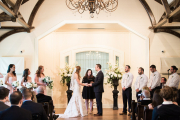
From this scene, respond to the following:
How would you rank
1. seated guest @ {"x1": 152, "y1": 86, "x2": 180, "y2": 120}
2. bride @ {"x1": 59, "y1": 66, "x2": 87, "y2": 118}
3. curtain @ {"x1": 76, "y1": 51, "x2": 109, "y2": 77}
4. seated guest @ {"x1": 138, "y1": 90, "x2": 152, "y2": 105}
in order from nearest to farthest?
seated guest @ {"x1": 152, "y1": 86, "x2": 180, "y2": 120} < seated guest @ {"x1": 138, "y1": 90, "x2": 152, "y2": 105} < bride @ {"x1": 59, "y1": 66, "x2": 87, "y2": 118} < curtain @ {"x1": 76, "y1": 51, "x2": 109, "y2": 77}

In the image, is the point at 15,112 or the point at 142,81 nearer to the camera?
the point at 15,112

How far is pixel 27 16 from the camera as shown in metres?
8.66

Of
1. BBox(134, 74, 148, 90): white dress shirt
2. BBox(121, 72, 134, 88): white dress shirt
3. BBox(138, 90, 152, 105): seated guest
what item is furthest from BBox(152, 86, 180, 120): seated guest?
BBox(134, 74, 148, 90): white dress shirt

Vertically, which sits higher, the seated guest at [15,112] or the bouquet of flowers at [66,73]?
the bouquet of flowers at [66,73]

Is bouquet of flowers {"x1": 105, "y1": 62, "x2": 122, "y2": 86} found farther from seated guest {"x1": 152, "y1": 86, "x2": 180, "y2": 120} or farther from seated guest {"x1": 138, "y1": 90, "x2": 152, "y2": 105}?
seated guest {"x1": 152, "y1": 86, "x2": 180, "y2": 120}

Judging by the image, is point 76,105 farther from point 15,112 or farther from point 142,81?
point 15,112

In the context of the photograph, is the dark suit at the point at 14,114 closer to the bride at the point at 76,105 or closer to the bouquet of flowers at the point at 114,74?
the bride at the point at 76,105

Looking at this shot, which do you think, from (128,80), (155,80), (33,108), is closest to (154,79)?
(155,80)

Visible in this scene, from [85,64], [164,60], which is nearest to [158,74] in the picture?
[164,60]

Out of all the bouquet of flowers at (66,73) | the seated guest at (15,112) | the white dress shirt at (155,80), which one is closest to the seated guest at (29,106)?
the seated guest at (15,112)

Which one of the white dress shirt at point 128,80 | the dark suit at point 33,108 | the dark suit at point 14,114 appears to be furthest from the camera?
the white dress shirt at point 128,80

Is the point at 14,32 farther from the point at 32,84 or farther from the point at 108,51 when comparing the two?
the point at 108,51

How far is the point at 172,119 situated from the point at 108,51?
7.41 meters

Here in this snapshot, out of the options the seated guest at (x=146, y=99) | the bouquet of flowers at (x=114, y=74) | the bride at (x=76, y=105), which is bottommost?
the bride at (x=76, y=105)
